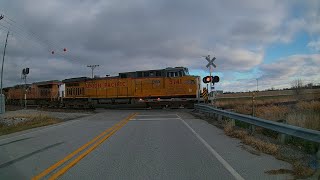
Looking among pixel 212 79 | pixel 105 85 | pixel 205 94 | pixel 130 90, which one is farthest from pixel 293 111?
pixel 105 85

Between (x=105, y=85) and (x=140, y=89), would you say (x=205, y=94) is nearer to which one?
(x=140, y=89)

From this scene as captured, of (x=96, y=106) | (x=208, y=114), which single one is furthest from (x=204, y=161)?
(x=96, y=106)

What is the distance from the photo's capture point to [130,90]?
39.0 metres

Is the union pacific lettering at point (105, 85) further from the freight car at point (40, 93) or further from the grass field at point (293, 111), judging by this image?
the grass field at point (293, 111)

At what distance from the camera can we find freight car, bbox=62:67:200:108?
118 feet

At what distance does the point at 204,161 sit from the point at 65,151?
4445 mm

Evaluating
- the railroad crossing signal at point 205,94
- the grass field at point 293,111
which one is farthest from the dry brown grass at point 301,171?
the railroad crossing signal at point 205,94

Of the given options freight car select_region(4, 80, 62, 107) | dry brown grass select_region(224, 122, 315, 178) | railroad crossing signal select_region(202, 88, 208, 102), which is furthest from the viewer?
freight car select_region(4, 80, 62, 107)

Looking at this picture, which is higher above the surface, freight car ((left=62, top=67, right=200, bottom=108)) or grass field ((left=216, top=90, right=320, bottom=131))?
freight car ((left=62, top=67, right=200, bottom=108))

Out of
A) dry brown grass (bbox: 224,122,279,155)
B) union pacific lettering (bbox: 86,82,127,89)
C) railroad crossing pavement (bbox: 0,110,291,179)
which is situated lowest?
railroad crossing pavement (bbox: 0,110,291,179)

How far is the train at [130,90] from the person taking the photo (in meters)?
36.0

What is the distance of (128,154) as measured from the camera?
392 inches

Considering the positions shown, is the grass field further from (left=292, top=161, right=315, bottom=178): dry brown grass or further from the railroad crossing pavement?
(left=292, top=161, right=315, bottom=178): dry brown grass

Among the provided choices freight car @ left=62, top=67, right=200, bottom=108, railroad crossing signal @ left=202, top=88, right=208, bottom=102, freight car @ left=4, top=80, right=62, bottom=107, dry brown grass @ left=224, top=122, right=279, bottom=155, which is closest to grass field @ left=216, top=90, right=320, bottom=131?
dry brown grass @ left=224, top=122, right=279, bottom=155
